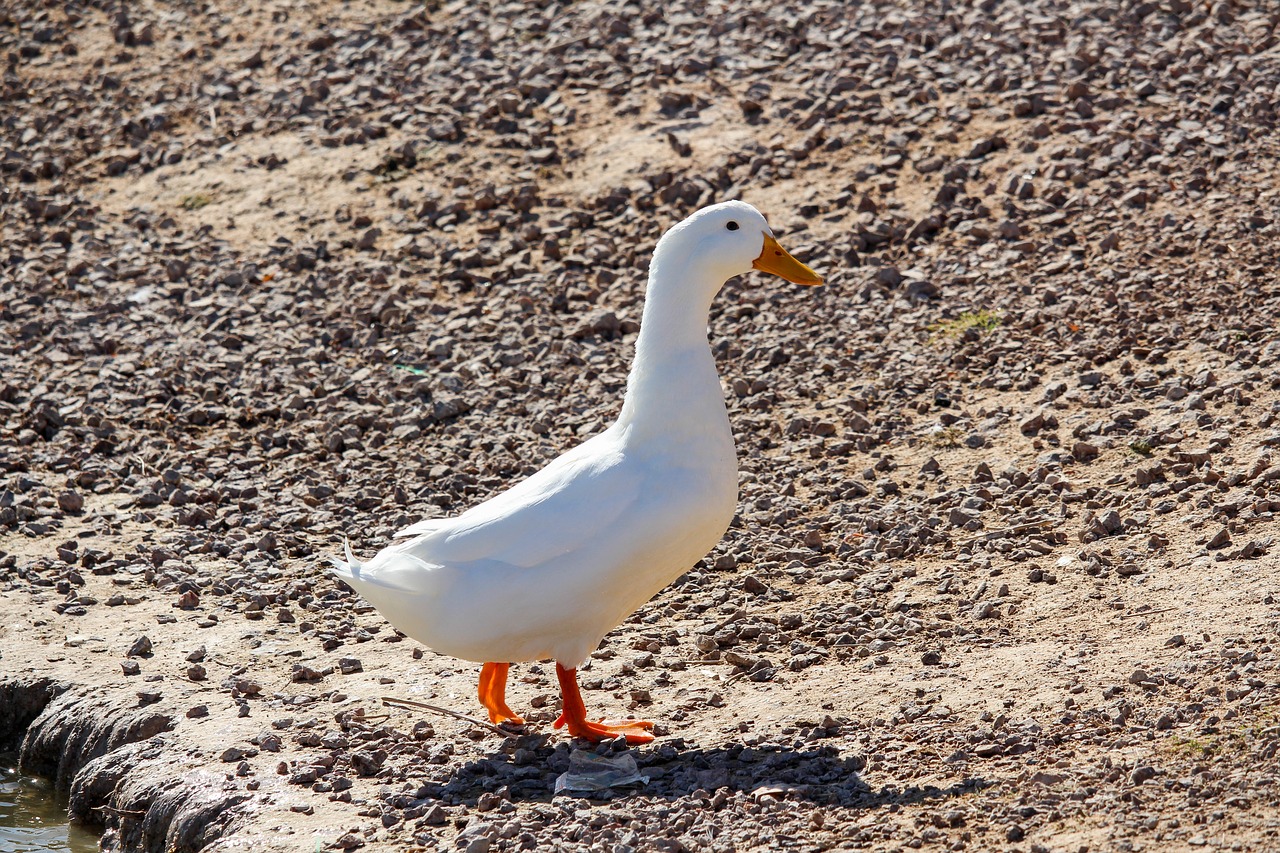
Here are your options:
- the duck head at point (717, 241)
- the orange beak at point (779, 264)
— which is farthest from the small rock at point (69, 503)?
the orange beak at point (779, 264)

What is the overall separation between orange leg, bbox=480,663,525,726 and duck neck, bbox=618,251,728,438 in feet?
3.83

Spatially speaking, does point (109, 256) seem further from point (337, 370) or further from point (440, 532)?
point (440, 532)

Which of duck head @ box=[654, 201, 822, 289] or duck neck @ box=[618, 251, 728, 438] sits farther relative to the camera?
duck head @ box=[654, 201, 822, 289]

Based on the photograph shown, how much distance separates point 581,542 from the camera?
18.2ft

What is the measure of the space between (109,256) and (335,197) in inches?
68.9

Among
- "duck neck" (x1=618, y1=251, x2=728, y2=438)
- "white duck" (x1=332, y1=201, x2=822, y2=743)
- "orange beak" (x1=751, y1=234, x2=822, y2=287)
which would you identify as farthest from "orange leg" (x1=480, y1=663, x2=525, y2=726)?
"orange beak" (x1=751, y1=234, x2=822, y2=287)

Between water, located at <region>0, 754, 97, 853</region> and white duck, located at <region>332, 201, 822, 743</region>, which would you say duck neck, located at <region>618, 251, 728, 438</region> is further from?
water, located at <region>0, 754, 97, 853</region>

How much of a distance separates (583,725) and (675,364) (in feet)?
4.86

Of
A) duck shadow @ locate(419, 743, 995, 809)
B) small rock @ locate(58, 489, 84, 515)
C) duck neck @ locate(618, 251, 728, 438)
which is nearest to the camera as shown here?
duck shadow @ locate(419, 743, 995, 809)

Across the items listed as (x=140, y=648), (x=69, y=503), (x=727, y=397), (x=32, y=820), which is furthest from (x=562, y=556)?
(x=69, y=503)

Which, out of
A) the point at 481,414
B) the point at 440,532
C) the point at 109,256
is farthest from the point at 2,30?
the point at 440,532

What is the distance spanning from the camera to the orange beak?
20.2 feet

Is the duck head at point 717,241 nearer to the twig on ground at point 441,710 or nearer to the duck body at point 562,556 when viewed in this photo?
the duck body at point 562,556

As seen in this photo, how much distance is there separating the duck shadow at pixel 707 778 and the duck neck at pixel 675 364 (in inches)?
50.0
